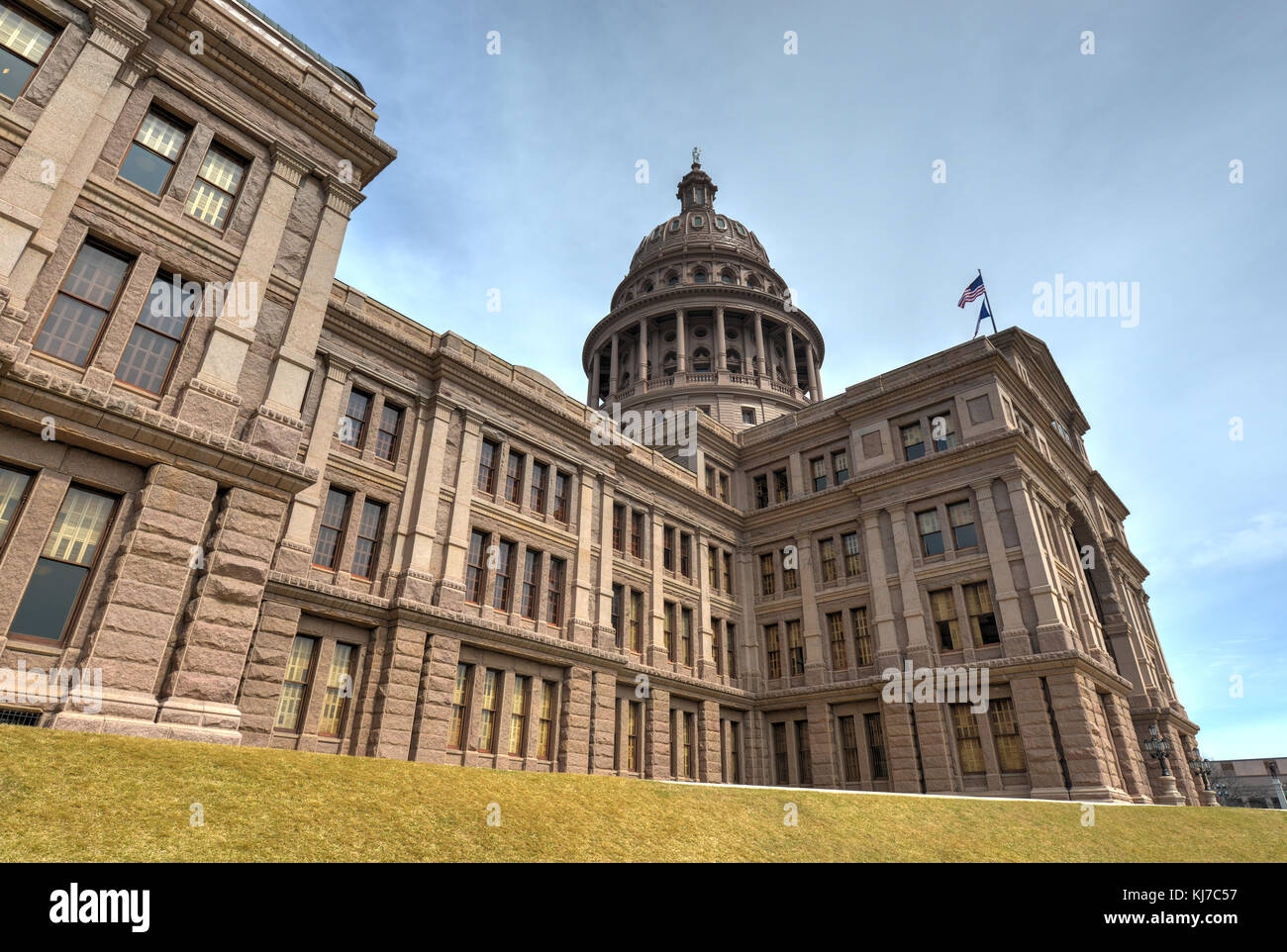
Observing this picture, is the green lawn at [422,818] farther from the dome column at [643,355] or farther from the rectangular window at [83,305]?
the dome column at [643,355]

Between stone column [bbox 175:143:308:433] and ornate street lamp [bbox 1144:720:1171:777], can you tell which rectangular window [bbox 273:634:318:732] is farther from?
ornate street lamp [bbox 1144:720:1171:777]

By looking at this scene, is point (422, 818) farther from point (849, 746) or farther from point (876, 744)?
point (849, 746)

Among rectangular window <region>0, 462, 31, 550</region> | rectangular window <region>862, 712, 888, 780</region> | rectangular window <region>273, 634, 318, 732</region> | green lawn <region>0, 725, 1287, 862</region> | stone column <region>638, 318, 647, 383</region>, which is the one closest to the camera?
green lawn <region>0, 725, 1287, 862</region>

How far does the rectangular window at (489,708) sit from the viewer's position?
2352 centimetres

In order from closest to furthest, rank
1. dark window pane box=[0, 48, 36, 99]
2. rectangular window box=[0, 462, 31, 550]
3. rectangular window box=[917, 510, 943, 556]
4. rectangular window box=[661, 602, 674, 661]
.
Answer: rectangular window box=[0, 462, 31, 550]
dark window pane box=[0, 48, 36, 99]
rectangular window box=[917, 510, 943, 556]
rectangular window box=[661, 602, 674, 661]

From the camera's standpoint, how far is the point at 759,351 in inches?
2210

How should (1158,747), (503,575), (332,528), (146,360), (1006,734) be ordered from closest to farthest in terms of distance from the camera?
(146,360) < (332,528) < (503,575) < (1006,734) < (1158,747)

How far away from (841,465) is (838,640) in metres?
9.06

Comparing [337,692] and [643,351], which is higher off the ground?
[643,351]

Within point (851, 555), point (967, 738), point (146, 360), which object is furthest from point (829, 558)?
point (146, 360)

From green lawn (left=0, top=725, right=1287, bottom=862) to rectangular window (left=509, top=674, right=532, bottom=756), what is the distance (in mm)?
9507

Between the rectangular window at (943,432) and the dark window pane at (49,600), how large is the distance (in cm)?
3159

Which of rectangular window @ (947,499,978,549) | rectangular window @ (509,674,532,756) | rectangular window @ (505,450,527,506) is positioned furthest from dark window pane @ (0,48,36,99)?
rectangular window @ (947,499,978,549)

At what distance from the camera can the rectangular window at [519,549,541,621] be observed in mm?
26969
